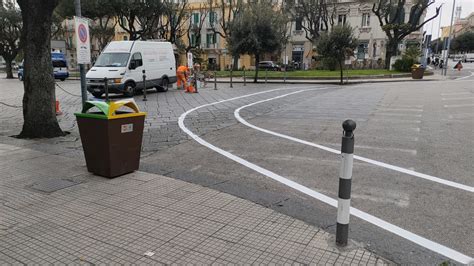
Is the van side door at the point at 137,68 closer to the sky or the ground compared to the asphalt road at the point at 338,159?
closer to the sky

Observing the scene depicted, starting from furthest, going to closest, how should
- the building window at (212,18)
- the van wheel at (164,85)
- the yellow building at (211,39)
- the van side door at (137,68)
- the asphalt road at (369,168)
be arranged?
the yellow building at (211,39)
the building window at (212,18)
the van wheel at (164,85)
the van side door at (137,68)
the asphalt road at (369,168)

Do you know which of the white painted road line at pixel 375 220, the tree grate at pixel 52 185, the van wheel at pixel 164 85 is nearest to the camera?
the white painted road line at pixel 375 220

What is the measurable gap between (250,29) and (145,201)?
24.5 m

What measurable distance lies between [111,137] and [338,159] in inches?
147

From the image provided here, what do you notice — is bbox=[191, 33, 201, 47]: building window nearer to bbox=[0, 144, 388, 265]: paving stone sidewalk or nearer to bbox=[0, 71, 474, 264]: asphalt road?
bbox=[0, 71, 474, 264]: asphalt road

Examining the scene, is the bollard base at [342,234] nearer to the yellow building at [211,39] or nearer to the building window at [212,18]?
the yellow building at [211,39]

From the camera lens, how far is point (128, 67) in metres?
17.4

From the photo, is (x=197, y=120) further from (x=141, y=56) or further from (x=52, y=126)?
(x=141, y=56)

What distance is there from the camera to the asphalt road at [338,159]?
404cm

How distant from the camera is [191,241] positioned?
11.8ft

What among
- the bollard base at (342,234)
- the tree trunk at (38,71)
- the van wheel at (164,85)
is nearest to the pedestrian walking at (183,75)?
the van wheel at (164,85)

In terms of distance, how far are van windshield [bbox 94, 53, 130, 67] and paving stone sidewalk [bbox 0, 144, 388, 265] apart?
12751 mm

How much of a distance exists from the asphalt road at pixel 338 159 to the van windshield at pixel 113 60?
4940mm

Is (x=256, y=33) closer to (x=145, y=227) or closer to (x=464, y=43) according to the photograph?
(x=145, y=227)
